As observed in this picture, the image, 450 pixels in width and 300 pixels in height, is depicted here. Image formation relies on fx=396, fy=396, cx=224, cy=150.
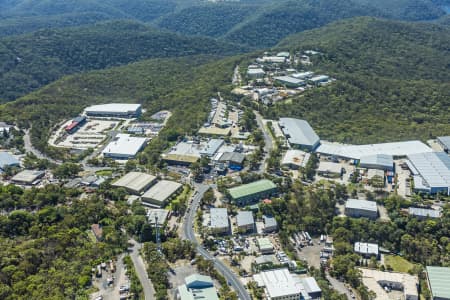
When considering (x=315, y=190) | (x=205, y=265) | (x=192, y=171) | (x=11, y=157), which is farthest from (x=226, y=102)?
(x=205, y=265)

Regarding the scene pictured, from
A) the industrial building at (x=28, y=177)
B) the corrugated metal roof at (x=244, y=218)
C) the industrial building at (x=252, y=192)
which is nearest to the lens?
the corrugated metal roof at (x=244, y=218)

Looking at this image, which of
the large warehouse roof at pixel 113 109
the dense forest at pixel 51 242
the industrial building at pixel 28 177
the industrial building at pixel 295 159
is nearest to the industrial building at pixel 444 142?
the industrial building at pixel 295 159

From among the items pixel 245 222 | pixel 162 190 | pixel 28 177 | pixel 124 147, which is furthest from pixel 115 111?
pixel 245 222

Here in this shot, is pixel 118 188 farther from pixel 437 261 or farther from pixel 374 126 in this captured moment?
pixel 374 126

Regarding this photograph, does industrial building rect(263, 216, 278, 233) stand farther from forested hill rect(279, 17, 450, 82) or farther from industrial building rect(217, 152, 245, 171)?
forested hill rect(279, 17, 450, 82)

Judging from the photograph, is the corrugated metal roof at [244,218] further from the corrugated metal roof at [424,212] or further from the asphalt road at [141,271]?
the corrugated metal roof at [424,212]

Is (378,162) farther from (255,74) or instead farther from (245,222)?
(255,74)
